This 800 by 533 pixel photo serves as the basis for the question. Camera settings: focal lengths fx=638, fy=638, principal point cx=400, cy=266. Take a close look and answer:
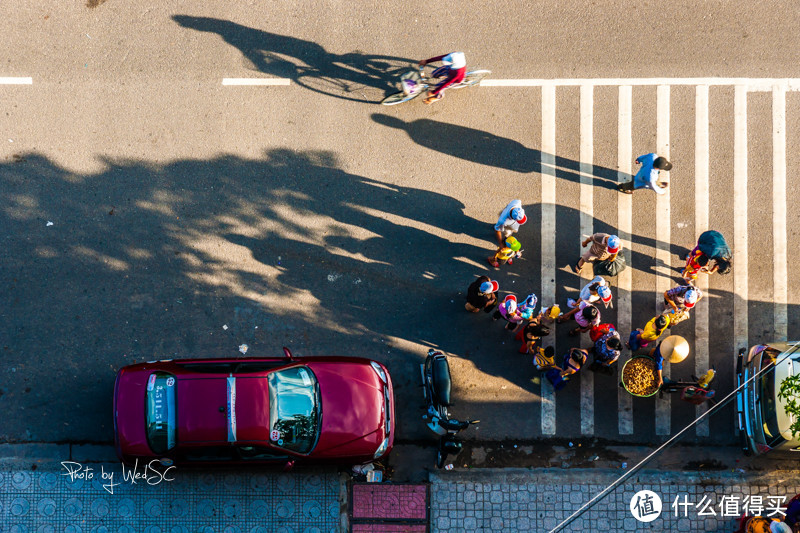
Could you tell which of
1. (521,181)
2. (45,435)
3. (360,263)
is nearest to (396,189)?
(360,263)

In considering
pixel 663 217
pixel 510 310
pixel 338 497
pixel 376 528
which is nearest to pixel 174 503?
pixel 338 497

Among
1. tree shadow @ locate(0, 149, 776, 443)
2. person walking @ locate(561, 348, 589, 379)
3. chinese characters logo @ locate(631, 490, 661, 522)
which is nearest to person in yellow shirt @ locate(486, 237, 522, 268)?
tree shadow @ locate(0, 149, 776, 443)

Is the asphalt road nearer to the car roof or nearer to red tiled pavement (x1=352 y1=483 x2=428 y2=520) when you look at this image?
red tiled pavement (x1=352 y1=483 x2=428 y2=520)

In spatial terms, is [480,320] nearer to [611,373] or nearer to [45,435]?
[611,373]

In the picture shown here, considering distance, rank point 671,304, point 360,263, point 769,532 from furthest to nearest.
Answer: point 360,263, point 671,304, point 769,532

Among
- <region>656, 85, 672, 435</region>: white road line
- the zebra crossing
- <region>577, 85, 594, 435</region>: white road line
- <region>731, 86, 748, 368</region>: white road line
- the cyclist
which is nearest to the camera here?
the cyclist

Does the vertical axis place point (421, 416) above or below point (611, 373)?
below

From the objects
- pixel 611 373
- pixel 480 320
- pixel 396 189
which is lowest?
Answer: pixel 611 373

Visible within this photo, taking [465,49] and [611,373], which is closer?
[611,373]
